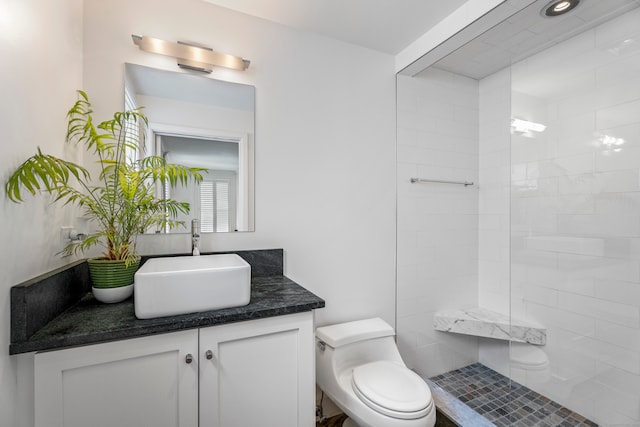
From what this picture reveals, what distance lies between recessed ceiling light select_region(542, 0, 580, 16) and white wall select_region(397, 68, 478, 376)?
78cm

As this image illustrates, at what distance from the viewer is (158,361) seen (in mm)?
1023

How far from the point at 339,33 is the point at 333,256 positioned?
1.42 metres

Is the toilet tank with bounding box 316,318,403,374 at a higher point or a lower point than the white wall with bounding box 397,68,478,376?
lower

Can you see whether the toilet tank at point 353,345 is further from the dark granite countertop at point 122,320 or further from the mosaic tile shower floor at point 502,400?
the mosaic tile shower floor at point 502,400

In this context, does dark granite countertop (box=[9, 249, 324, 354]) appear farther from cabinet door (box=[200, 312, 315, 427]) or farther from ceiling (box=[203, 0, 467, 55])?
ceiling (box=[203, 0, 467, 55])

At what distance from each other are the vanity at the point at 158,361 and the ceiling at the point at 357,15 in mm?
1542

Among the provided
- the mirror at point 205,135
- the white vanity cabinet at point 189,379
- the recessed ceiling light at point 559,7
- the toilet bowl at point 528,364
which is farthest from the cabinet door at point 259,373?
the recessed ceiling light at point 559,7

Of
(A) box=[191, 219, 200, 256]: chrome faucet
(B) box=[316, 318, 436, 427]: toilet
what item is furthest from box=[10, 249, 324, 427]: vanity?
(A) box=[191, 219, 200, 256]: chrome faucet

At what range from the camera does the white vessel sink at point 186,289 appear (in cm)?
103

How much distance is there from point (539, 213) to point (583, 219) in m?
0.22

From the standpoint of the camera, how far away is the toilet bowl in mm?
1777

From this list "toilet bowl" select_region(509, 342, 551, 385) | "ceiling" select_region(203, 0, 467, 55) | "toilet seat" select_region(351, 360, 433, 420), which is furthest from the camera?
"toilet bowl" select_region(509, 342, 551, 385)

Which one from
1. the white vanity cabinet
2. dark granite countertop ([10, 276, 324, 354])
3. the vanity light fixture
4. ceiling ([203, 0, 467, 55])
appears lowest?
the white vanity cabinet

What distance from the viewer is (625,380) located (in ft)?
4.83
